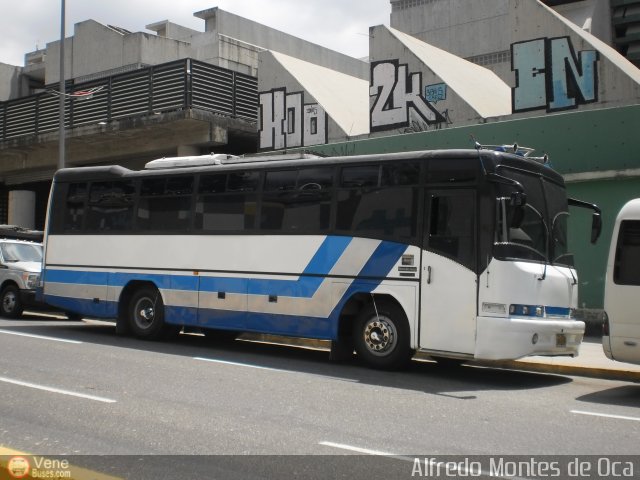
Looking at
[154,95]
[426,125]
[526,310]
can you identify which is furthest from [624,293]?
[154,95]

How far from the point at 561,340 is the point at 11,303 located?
13.1 meters

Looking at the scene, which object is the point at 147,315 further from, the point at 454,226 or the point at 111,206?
the point at 454,226

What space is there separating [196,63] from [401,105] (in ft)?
26.2

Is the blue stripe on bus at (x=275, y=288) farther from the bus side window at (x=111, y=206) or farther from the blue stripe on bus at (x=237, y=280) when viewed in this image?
the bus side window at (x=111, y=206)

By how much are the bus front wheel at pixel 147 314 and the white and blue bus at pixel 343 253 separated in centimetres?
3

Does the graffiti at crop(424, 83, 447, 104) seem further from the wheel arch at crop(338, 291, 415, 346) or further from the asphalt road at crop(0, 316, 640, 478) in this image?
the wheel arch at crop(338, 291, 415, 346)

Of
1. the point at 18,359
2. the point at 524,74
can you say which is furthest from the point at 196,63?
the point at 18,359

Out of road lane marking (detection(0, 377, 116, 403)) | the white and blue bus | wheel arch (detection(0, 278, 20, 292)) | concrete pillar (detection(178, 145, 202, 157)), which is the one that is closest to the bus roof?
the white and blue bus

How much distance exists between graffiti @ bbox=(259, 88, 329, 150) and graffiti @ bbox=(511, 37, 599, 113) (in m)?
5.54

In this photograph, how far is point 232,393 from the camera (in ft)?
29.9

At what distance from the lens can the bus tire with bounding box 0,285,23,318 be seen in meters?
18.4

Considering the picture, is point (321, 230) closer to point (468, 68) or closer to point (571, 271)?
point (571, 271)

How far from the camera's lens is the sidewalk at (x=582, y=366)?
38.0 ft

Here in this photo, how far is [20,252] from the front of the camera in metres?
19.6
